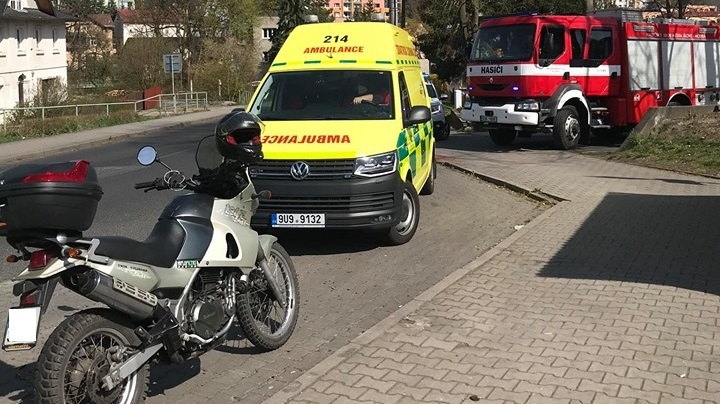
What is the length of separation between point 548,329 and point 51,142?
24.1 meters

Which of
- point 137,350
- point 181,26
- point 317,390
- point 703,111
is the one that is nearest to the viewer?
point 137,350

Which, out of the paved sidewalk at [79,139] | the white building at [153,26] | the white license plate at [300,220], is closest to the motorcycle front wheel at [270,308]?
the white license plate at [300,220]

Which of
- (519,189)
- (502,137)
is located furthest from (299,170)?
(502,137)

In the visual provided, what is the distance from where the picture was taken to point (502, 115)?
2034cm

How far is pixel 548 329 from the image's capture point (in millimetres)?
6285

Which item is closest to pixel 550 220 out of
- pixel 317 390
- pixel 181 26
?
pixel 317 390

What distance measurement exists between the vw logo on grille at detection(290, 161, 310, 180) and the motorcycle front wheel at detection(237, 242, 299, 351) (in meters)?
2.76

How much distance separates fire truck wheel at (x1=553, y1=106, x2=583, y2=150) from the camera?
66.3ft

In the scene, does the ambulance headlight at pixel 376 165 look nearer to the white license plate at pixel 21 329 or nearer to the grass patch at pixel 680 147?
the white license plate at pixel 21 329

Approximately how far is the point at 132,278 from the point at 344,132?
16.5 ft

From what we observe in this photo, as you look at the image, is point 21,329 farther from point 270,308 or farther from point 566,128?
point 566,128

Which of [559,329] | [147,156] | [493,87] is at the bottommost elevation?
[559,329]

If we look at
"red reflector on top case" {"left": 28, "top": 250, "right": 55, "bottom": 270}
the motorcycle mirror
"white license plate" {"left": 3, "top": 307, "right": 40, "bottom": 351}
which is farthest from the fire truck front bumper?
"white license plate" {"left": 3, "top": 307, "right": 40, "bottom": 351}

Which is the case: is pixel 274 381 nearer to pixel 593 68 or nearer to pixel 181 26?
pixel 593 68
